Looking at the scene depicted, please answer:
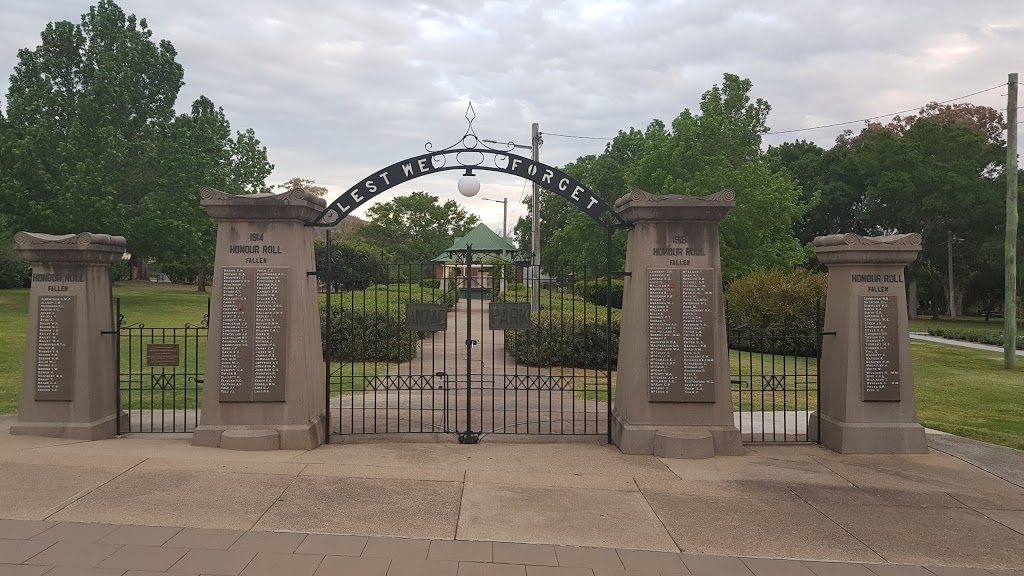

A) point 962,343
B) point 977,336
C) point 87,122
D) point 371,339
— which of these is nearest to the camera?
point 371,339

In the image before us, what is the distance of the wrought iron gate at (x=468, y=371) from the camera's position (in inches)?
315

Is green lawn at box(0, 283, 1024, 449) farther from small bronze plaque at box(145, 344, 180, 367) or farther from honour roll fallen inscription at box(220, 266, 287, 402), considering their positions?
honour roll fallen inscription at box(220, 266, 287, 402)

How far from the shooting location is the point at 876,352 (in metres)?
7.73

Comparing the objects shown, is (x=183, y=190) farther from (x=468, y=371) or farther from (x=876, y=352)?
(x=876, y=352)

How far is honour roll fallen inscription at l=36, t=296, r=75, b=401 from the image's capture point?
756 centimetres

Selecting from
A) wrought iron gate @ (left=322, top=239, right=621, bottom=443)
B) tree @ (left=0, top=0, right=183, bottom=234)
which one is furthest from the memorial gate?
tree @ (left=0, top=0, right=183, bottom=234)

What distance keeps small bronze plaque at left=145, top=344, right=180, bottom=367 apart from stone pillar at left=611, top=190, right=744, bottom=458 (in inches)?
213

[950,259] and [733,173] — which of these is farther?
[950,259]

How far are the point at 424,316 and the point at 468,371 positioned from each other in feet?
2.81

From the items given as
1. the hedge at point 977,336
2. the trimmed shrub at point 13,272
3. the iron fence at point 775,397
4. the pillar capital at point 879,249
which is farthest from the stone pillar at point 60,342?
the trimmed shrub at point 13,272

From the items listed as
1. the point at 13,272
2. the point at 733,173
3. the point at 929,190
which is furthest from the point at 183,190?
the point at 929,190

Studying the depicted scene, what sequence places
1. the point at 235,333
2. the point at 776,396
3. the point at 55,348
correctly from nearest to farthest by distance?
the point at 235,333
the point at 55,348
the point at 776,396

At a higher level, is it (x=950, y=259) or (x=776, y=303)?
(x=950, y=259)

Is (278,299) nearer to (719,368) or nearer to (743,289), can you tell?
(719,368)
